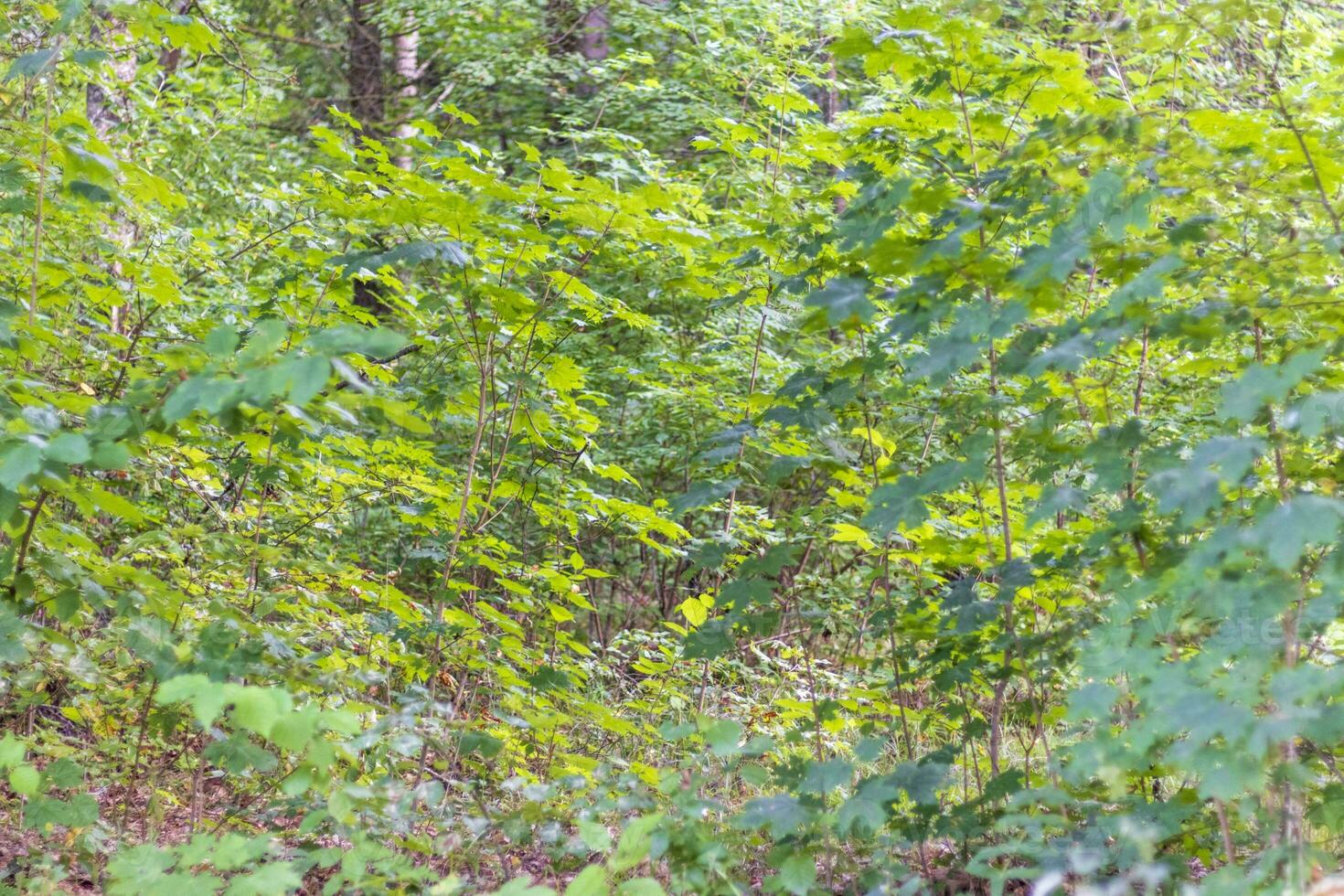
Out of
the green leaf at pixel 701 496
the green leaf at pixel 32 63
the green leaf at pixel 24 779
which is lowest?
the green leaf at pixel 24 779

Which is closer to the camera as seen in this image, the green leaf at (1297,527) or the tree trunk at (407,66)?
the green leaf at (1297,527)

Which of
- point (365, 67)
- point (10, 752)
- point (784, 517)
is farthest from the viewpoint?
point (365, 67)

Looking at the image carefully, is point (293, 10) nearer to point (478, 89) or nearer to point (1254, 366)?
point (478, 89)

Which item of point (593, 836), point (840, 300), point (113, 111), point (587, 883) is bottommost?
A: point (593, 836)

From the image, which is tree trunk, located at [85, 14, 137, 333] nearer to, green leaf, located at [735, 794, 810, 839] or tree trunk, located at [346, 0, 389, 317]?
tree trunk, located at [346, 0, 389, 317]

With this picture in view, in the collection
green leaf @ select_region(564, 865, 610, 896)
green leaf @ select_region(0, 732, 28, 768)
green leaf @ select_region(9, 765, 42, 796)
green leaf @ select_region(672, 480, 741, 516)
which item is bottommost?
green leaf @ select_region(564, 865, 610, 896)

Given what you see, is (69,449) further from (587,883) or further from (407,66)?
(407,66)

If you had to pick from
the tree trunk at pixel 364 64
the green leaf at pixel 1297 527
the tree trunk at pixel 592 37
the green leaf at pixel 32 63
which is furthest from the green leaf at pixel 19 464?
the tree trunk at pixel 364 64

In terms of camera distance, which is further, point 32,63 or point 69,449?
point 32,63

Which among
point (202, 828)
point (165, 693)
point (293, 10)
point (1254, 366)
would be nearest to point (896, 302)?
point (1254, 366)

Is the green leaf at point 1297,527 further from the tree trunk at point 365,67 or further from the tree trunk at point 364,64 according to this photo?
the tree trunk at point 364,64

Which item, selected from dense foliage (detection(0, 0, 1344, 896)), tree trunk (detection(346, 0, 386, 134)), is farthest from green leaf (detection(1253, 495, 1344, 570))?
tree trunk (detection(346, 0, 386, 134))

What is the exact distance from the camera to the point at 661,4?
8.79m

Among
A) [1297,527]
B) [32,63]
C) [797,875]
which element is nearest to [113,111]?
[32,63]
